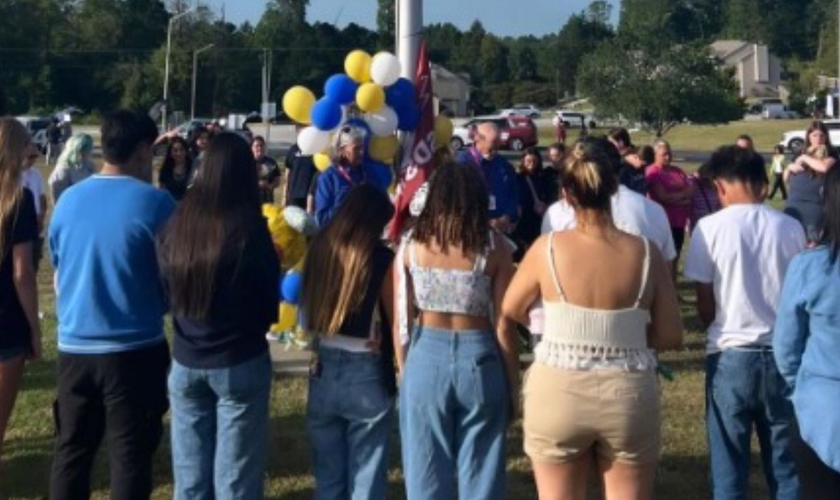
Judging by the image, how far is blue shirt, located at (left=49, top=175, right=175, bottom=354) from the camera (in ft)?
17.3

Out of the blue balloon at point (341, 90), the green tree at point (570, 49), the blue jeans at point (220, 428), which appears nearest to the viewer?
the blue jeans at point (220, 428)

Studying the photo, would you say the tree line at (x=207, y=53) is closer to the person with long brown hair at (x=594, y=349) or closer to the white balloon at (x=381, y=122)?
the white balloon at (x=381, y=122)

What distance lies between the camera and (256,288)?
511cm

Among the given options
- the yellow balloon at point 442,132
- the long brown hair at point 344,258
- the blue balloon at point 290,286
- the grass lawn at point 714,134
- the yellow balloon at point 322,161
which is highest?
the grass lawn at point 714,134

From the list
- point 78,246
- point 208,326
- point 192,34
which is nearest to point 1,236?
point 78,246

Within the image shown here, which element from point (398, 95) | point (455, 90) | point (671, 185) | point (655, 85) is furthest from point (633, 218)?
point (455, 90)

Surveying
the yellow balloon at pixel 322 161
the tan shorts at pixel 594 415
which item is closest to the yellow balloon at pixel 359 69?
the yellow balloon at pixel 322 161

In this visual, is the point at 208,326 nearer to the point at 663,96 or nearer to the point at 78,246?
the point at 78,246

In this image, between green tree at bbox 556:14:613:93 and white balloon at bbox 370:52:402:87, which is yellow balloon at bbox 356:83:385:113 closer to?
white balloon at bbox 370:52:402:87

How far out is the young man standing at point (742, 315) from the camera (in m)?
5.38

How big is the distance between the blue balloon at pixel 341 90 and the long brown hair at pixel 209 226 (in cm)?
461

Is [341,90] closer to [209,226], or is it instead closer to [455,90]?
[209,226]

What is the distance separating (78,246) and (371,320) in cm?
124

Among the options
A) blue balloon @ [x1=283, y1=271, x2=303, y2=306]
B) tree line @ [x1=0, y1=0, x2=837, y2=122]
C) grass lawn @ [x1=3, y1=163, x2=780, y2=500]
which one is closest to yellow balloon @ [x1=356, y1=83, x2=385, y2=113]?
blue balloon @ [x1=283, y1=271, x2=303, y2=306]
